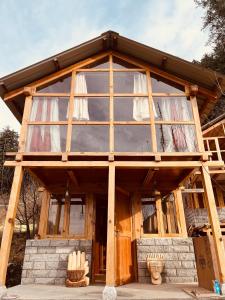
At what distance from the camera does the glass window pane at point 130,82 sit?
7.86 metres

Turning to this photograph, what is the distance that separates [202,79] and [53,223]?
690cm

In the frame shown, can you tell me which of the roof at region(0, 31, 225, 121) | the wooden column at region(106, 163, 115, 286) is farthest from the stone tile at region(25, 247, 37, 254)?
the roof at region(0, 31, 225, 121)

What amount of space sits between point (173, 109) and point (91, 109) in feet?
8.18

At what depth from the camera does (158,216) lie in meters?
8.55

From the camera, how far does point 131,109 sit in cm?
756

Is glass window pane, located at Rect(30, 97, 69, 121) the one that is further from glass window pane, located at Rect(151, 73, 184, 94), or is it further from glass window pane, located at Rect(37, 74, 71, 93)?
glass window pane, located at Rect(151, 73, 184, 94)

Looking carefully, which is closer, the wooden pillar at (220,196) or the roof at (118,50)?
the roof at (118,50)

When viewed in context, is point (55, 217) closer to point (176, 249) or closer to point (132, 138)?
point (132, 138)

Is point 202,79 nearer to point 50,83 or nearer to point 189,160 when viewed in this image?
point 189,160

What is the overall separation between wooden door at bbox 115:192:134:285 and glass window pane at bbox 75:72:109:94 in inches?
136

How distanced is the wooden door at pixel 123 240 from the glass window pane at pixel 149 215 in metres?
0.52

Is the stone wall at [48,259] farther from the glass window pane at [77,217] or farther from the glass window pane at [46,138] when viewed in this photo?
the glass window pane at [46,138]

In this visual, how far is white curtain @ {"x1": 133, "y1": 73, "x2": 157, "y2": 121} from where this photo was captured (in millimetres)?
7398

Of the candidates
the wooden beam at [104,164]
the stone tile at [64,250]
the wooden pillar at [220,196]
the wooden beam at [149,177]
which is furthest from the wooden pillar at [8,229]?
the wooden pillar at [220,196]
